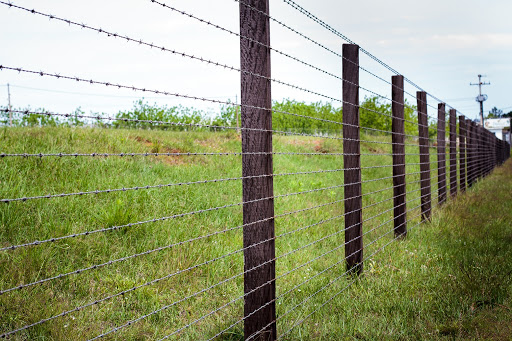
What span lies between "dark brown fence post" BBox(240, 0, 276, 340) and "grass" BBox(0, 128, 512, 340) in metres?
0.27

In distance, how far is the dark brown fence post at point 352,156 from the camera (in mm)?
5070

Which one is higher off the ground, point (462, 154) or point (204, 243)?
point (462, 154)

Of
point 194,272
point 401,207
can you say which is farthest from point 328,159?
point 194,272

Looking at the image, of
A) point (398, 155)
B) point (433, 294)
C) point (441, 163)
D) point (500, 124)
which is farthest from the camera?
point (500, 124)

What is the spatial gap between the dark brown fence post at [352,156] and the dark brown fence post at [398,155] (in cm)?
207

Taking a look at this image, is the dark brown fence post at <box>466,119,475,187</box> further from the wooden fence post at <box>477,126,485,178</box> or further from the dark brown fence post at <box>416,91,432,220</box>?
the dark brown fence post at <box>416,91,432,220</box>

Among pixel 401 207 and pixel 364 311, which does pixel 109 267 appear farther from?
pixel 401 207

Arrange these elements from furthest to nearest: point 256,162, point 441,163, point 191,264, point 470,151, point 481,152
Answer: point 481,152, point 470,151, point 441,163, point 191,264, point 256,162

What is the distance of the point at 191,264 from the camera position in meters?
4.97

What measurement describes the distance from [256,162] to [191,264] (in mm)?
2133

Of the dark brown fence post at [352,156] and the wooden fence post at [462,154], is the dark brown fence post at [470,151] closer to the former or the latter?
the wooden fence post at [462,154]

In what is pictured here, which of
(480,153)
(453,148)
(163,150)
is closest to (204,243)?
(163,150)

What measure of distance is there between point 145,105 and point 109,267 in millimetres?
11114

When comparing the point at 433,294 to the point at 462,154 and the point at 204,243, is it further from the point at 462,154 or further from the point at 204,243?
the point at 462,154
